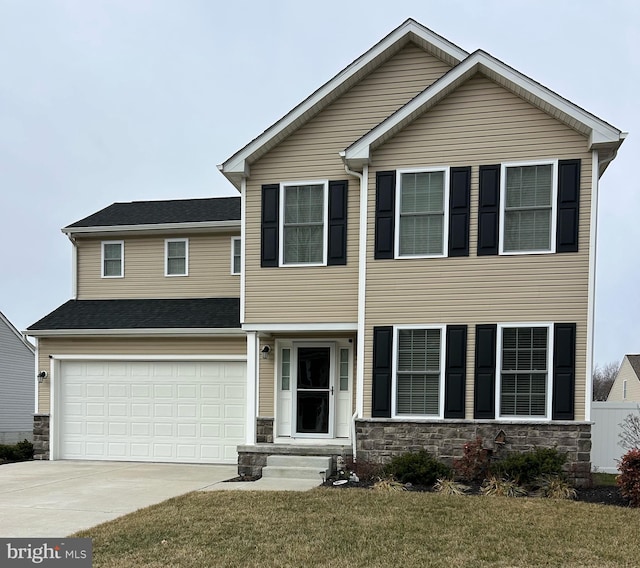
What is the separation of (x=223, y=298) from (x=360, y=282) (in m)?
4.69

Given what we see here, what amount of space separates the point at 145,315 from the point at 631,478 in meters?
10.0

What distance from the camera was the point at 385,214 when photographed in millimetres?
9352

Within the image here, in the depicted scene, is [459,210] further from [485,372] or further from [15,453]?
[15,453]

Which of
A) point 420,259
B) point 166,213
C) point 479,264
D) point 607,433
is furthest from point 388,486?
point 166,213

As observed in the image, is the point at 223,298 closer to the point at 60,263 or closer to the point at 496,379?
the point at 496,379

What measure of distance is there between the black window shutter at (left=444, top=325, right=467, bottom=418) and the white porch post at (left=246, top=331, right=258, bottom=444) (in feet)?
11.7

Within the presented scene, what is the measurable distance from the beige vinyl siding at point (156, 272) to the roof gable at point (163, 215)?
14.2 inches

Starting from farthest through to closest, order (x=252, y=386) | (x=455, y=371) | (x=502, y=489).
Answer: (x=252, y=386) < (x=455, y=371) < (x=502, y=489)

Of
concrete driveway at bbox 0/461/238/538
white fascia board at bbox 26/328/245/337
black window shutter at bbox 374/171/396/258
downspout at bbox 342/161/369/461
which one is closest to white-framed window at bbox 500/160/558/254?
black window shutter at bbox 374/171/396/258

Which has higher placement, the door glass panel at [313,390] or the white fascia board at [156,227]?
the white fascia board at [156,227]

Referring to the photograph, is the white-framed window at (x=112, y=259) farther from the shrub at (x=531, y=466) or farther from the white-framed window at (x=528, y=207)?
the shrub at (x=531, y=466)

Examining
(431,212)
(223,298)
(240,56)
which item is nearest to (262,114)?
(240,56)

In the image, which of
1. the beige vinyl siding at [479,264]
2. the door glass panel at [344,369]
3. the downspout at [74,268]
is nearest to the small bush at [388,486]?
the beige vinyl siding at [479,264]

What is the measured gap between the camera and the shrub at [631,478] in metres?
7.23
